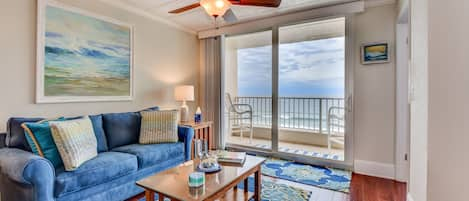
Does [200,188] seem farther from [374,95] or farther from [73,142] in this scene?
[374,95]

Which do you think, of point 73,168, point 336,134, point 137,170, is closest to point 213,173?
point 137,170

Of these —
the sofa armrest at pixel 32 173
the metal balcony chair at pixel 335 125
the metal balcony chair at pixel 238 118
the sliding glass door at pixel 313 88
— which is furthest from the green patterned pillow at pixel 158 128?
the metal balcony chair at pixel 335 125

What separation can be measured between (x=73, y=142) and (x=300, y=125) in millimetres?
4044

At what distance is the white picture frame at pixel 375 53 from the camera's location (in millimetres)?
2852

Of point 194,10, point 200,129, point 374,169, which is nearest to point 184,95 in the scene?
point 200,129

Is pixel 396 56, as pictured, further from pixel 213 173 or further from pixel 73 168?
pixel 73 168

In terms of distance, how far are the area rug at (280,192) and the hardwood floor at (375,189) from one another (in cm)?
48

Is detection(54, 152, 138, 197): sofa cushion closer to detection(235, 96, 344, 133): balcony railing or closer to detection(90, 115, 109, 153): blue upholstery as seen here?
detection(90, 115, 109, 153): blue upholstery

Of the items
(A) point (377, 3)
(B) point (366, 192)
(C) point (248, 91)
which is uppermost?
(A) point (377, 3)

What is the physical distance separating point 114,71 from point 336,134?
390cm

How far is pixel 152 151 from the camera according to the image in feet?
8.11

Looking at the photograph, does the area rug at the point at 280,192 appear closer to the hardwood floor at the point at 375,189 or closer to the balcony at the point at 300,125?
the hardwood floor at the point at 375,189

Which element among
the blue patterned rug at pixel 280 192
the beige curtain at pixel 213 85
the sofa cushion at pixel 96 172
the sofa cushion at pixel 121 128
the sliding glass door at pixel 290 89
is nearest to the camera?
the sofa cushion at pixel 96 172

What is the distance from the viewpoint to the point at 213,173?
5.99 feet
